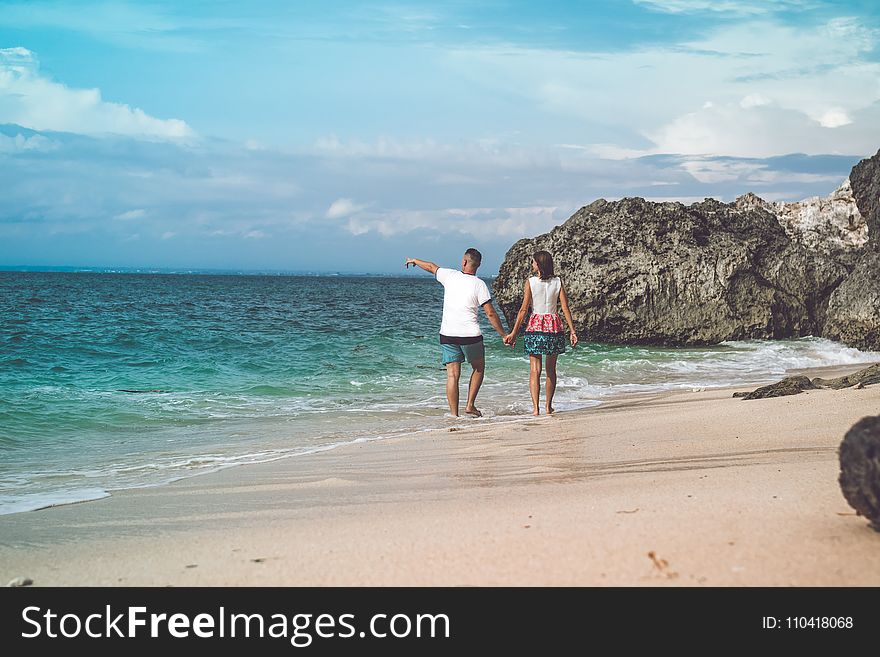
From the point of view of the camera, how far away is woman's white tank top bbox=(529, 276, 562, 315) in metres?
8.68

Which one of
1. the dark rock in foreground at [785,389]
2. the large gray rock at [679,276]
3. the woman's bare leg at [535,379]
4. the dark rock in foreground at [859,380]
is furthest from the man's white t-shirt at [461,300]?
the large gray rock at [679,276]

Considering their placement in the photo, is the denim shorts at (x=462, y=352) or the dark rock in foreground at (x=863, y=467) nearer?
the dark rock in foreground at (x=863, y=467)

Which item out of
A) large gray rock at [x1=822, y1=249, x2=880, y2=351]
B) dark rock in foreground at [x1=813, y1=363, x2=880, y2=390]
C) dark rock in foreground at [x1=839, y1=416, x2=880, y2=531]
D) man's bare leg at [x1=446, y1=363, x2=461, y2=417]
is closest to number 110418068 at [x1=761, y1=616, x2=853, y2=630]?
dark rock in foreground at [x1=839, y1=416, x2=880, y2=531]

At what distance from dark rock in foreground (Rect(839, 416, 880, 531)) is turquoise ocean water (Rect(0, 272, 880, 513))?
15.3 feet

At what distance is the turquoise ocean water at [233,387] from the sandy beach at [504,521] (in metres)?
1.36

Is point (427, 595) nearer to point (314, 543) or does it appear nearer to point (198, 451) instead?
point (314, 543)

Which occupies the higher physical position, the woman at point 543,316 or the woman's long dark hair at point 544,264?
the woman's long dark hair at point 544,264

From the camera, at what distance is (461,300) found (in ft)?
28.9

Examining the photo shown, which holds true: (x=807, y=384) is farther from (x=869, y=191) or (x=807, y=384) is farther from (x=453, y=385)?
(x=869, y=191)

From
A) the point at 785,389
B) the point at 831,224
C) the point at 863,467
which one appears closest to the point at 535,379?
the point at 785,389

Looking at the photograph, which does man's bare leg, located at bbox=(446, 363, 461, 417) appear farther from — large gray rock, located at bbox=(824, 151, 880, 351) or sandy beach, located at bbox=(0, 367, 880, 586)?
large gray rock, located at bbox=(824, 151, 880, 351)

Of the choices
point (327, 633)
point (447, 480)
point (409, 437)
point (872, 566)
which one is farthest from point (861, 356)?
point (327, 633)

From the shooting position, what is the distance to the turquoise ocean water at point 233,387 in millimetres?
6969

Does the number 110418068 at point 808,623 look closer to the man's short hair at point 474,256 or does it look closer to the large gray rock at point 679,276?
the man's short hair at point 474,256
